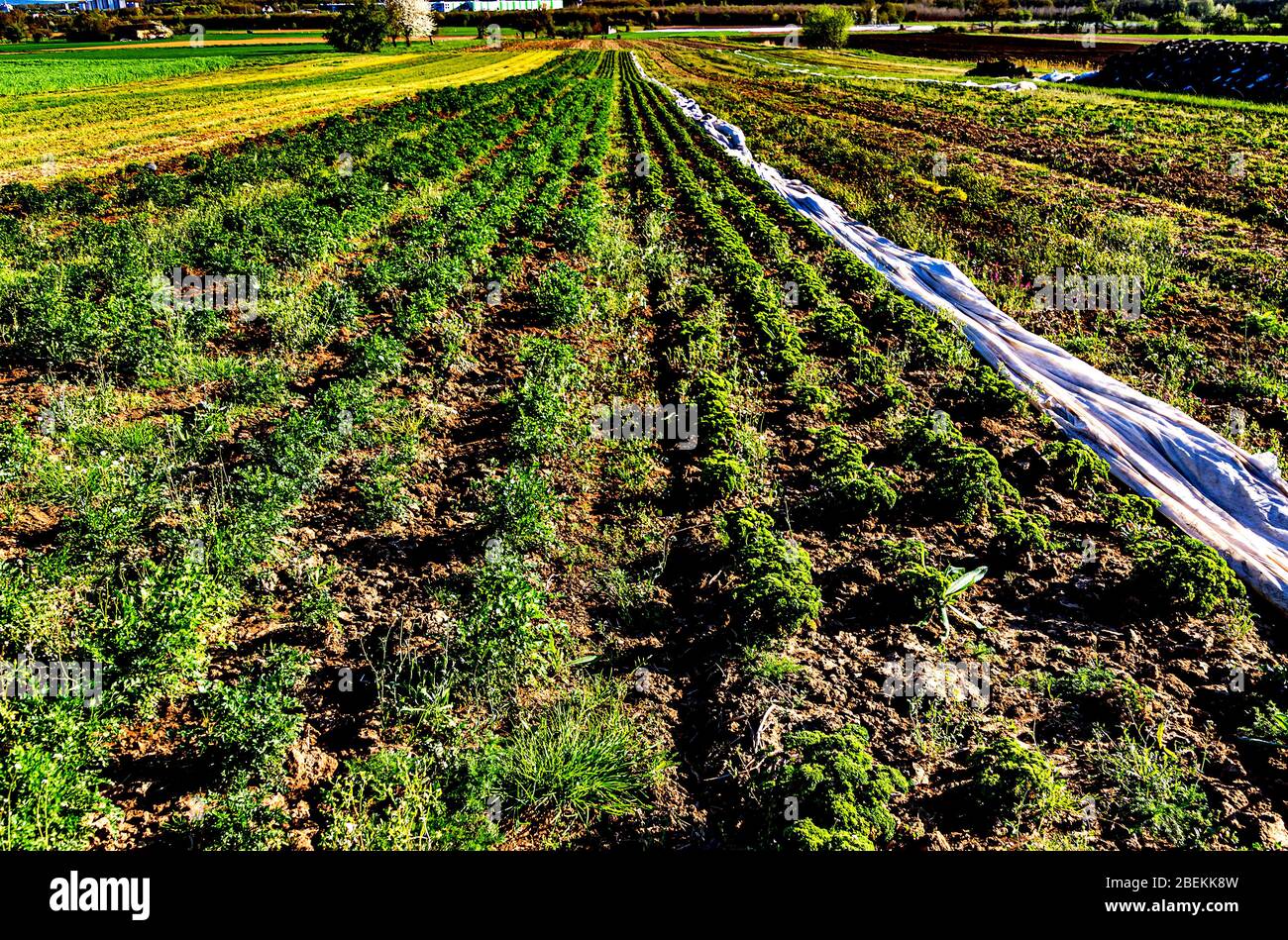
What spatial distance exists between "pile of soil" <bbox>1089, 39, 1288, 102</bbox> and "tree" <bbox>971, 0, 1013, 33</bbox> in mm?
72704

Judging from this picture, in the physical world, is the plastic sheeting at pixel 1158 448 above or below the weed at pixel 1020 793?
above

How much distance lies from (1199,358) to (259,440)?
35.4ft

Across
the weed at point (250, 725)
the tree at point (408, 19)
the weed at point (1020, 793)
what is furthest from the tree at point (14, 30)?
the weed at point (1020, 793)

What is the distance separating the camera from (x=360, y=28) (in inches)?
2724

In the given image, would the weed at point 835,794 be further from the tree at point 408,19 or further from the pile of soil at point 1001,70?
the tree at point 408,19

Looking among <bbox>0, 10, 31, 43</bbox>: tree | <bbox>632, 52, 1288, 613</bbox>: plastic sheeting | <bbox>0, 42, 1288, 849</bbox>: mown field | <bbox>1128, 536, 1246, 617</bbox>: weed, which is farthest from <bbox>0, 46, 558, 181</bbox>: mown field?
<bbox>0, 10, 31, 43</bbox>: tree

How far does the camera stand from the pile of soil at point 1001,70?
4478 centimetres

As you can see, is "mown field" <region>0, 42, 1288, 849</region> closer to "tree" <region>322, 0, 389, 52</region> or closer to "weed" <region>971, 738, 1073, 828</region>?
"weed" <region>971, 738, 1073, 828</region>

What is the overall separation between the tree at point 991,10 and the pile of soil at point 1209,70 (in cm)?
7270

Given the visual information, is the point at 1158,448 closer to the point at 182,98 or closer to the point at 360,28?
the point at 182,98

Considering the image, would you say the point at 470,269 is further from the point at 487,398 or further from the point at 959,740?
the point at 959,740

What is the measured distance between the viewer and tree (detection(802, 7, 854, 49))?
79375mm

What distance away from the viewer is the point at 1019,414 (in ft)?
25.2

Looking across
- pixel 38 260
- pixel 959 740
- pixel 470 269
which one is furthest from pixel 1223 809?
pixel 38 260
